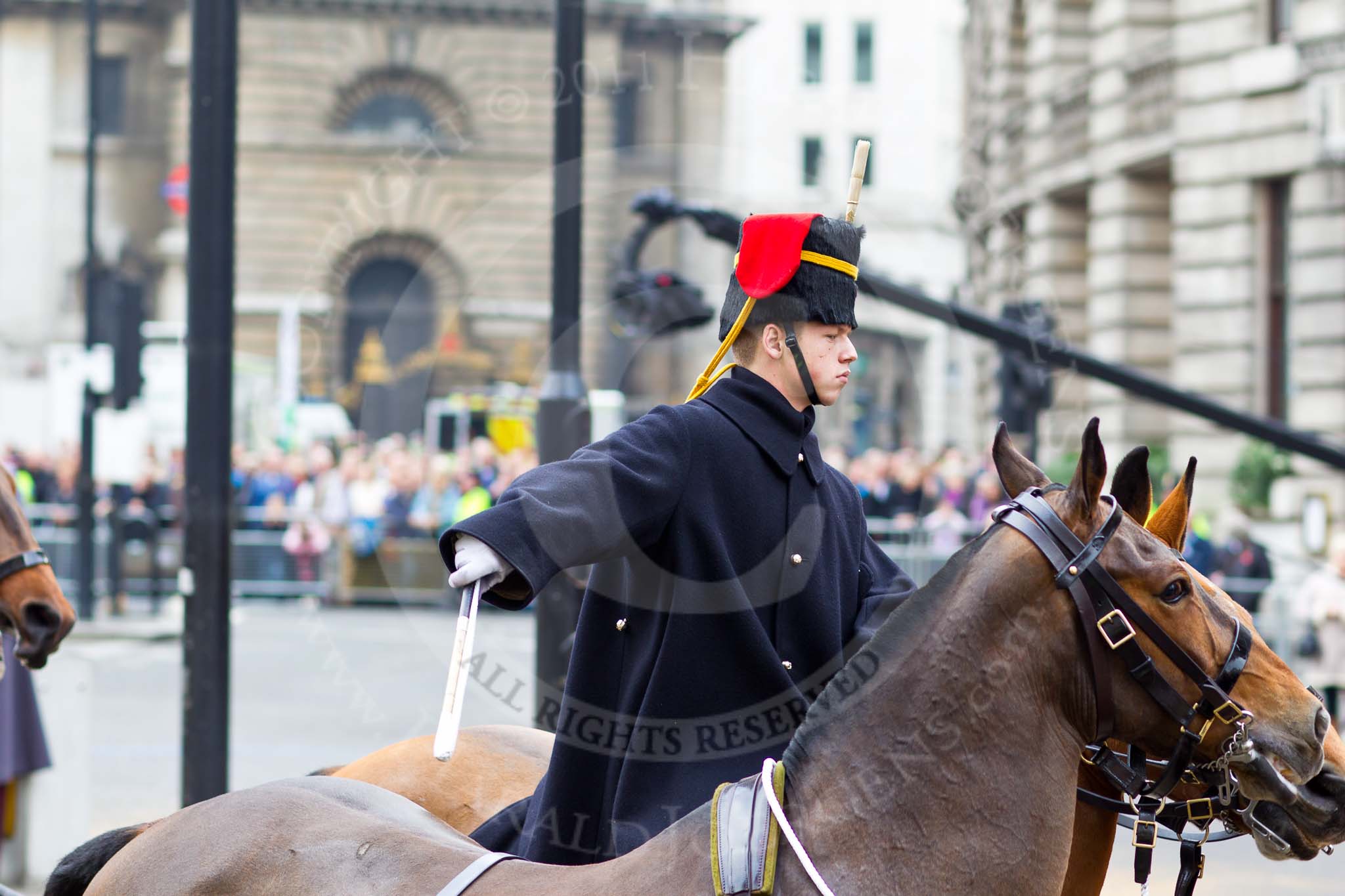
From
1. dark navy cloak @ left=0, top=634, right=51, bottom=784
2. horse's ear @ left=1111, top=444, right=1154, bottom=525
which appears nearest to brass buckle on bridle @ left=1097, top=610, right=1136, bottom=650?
horse's ear @ left=1111, top=444, right=1154, bottom=525

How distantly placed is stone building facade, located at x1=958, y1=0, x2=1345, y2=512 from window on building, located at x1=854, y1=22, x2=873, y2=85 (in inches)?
302

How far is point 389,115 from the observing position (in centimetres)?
4116

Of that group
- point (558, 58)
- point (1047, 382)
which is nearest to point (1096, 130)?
point (1047, 382)

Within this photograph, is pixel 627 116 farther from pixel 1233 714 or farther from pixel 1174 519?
pixel 1233 714

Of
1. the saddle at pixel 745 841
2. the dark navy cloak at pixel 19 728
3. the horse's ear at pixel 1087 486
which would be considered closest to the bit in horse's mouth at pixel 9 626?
the dark navy cloak at pixel 19 728

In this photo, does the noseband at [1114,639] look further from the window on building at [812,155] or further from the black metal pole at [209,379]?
the window on building at [812,155]

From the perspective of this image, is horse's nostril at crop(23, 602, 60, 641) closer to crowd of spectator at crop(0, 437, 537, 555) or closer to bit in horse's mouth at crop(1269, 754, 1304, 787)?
bit in horse's mouth at crop(1269, 754, 1304, 787)

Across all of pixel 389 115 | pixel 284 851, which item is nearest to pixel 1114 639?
pixel 284 851

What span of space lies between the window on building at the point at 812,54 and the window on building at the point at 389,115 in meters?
9.42

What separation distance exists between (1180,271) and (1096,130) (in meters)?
3.30

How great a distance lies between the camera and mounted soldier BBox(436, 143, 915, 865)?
3.21 meters

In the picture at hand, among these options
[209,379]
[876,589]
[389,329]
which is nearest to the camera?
[876,589]

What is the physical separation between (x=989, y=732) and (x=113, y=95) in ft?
157

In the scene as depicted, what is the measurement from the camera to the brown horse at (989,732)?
2631mm
